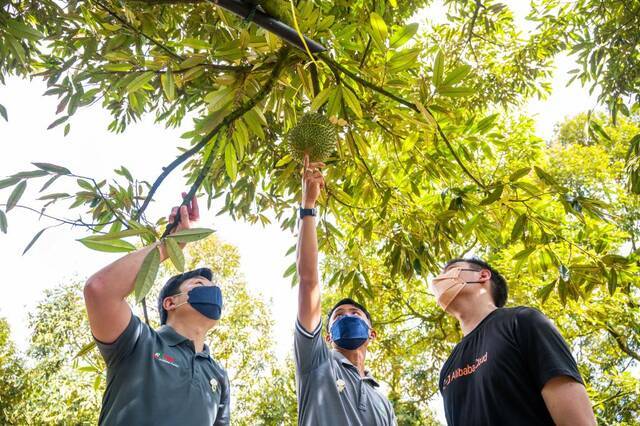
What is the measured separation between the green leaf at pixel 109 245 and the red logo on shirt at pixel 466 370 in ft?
3.78

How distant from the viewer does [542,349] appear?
133 cm

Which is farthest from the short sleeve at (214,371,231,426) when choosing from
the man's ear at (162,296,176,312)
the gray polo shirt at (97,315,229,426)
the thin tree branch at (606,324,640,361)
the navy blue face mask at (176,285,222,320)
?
the thin tree branch at (606,324,640,361)

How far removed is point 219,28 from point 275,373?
28.5ft

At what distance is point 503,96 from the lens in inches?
196

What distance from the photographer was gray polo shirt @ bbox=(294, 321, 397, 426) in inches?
67.4

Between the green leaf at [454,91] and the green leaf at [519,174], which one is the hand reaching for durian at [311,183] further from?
the green leaf at [519,174]

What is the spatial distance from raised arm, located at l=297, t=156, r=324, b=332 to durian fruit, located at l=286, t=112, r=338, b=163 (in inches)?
4.0

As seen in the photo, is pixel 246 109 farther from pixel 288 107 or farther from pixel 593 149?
pixel 593 149

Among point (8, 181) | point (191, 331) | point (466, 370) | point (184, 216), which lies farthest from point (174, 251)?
point (466, 370)

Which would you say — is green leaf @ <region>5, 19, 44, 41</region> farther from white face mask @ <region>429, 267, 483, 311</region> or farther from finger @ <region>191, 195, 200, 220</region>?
white face mask @ <region>429, 267, 483, 311</region>

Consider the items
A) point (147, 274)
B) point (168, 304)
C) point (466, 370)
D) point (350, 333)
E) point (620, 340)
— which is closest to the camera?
point (147, 274)

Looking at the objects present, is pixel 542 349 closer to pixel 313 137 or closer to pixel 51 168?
pixel 313 137

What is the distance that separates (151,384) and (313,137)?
923mm

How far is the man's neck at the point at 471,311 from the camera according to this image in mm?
1800
